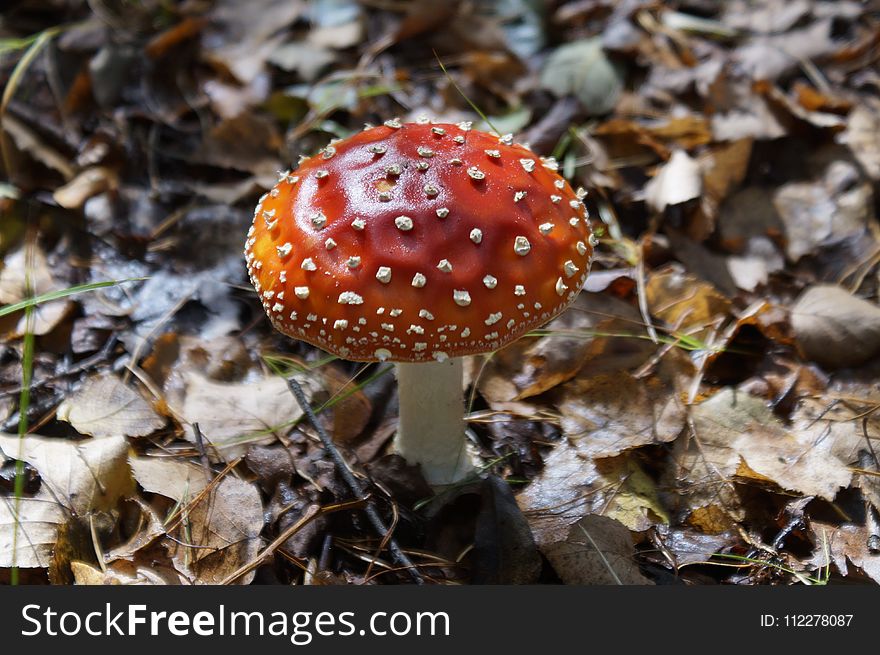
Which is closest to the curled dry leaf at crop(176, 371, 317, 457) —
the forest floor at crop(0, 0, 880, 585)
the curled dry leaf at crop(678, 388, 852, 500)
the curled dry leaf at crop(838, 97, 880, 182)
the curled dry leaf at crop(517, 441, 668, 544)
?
the forest floor at crop(0, 0, 880, 585)

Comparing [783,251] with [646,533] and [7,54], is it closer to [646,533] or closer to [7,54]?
[646,533]

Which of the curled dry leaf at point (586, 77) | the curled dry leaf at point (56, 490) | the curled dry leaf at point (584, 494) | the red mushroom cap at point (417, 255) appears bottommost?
the curled dry leaf at point (584, 494)

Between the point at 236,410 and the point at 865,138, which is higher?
the point at 865,138

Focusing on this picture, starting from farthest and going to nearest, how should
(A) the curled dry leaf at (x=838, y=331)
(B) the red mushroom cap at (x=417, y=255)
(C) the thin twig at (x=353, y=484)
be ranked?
1. (A) the curled dry leaf at (x=838, y=331)
2. (C) the thin twig at (x=353, y=484)
3. (B) the red mushroom cap at (x=417, y=255)

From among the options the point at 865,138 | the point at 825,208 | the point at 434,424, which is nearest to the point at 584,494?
the point at 434,424

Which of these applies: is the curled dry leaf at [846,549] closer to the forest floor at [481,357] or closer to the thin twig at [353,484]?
the forest floor at [481,357]

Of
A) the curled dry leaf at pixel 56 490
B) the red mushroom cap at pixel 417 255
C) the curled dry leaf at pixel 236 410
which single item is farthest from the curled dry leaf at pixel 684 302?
the curled dry leaf at pixel 56 490

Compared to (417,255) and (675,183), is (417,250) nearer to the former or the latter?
(417,255)

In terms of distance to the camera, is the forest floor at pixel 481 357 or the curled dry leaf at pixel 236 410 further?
the curled dry leaf at pixel 236 410
